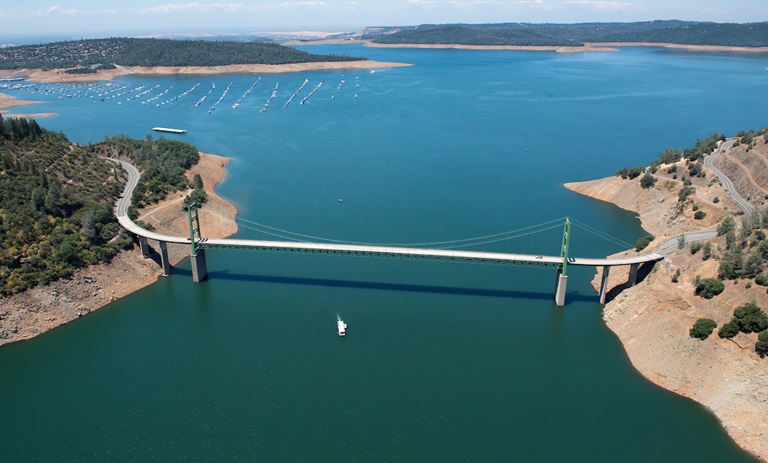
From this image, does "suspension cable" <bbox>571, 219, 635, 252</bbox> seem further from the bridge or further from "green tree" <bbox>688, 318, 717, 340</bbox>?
"green tree" <bbox>688, 318, 717, 340</bbox>

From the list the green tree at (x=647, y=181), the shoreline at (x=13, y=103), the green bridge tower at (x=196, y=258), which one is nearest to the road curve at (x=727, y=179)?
the green tree at (x=647, y=181)

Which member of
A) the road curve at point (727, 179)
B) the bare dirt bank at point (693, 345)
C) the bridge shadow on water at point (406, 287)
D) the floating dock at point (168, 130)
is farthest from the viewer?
the floating dock at point (168, 130)

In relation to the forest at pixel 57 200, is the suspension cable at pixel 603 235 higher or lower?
lower

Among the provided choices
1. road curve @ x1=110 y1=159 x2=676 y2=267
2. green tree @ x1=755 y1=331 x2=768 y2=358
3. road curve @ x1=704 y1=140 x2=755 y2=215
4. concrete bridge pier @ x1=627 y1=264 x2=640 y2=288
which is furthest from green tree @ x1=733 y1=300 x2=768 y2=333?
road curve @ x1=704 y1=140 x2=755 y2=215

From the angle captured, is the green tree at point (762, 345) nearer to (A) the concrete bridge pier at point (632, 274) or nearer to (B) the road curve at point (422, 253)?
(B) the road curve at point (422, 253)

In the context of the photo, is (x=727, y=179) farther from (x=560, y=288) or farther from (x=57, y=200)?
(x=57, y=200)

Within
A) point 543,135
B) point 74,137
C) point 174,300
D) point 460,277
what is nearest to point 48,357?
point 174,300

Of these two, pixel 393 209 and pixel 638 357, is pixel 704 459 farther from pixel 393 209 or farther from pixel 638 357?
pixel 393 209
